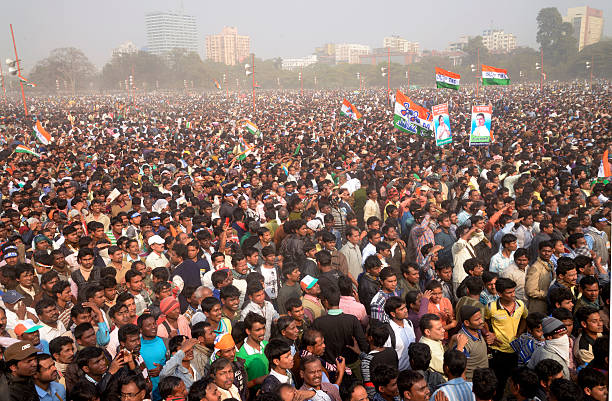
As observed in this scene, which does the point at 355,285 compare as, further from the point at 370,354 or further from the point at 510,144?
the point at 510,144

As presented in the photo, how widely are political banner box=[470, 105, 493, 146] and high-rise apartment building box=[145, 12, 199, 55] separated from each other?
402ft

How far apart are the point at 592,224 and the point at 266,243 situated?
4.86 metres

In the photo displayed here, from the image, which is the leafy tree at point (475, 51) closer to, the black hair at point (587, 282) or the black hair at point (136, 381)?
the black hair at point (587, 282)

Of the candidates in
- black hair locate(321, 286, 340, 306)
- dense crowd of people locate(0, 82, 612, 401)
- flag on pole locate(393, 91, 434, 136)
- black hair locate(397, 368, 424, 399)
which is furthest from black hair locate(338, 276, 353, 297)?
flag on pole locate(393, 91, 434, 136)

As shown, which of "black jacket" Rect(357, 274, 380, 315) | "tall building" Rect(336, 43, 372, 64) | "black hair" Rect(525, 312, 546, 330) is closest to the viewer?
"black hair" Rect(525, 312, 546, 330)

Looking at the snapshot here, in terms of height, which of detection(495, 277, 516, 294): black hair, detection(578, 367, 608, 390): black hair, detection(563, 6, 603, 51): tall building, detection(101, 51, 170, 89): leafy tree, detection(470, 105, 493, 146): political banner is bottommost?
detection(578, 367, 608, 390): black hair

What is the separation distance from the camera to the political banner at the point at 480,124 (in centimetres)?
1359

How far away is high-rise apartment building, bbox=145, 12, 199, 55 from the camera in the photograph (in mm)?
125688

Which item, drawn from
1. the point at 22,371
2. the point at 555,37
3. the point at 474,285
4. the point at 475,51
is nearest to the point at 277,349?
the point at 22,371

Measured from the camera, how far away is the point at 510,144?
57.1 ft

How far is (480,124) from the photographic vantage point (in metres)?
13.7

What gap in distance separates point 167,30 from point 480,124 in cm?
12942

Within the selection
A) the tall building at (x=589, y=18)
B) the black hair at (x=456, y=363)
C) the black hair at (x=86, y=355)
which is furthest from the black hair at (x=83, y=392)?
the tall building at (x=589, y=18)

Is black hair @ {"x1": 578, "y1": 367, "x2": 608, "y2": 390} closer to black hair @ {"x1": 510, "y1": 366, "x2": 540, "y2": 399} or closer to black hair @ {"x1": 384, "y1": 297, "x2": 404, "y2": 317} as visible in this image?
black hair @ {"x1": 510, "y1": 366, "x2": 540, "y2": 399}
